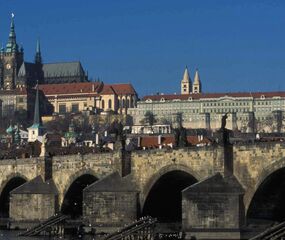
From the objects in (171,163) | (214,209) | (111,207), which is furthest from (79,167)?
(214,209)

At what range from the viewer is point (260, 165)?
42812 millimetres

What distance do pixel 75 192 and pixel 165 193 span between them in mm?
10364

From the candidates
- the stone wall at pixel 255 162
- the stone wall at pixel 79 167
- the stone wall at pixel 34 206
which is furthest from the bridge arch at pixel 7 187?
the stone wall at pixel 255 162

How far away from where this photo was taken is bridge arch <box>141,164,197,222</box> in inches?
1980

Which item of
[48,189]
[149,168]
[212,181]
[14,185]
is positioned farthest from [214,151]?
[14,185]

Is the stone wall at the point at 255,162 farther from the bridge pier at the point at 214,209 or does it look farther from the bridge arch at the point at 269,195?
the bridge pier at the point at 214,209

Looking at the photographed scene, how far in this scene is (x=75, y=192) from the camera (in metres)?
61.9

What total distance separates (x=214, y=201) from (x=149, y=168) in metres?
9.11

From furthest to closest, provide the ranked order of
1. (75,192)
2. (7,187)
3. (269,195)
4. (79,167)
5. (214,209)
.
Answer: (7,187), (75,192), (79,167), (269,195), (214,209)

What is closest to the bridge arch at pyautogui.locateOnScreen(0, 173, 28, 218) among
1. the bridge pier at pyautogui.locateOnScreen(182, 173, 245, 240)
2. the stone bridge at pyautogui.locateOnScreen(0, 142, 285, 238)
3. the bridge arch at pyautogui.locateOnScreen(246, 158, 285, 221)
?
the stone bridge at pyautogui.locateOnScreen(0, 142, 285, 238)

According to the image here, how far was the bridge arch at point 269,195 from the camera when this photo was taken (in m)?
42.3

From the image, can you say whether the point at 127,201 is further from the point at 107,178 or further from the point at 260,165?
the point at 260,165

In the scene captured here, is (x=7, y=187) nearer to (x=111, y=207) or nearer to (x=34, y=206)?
(x=34, y=206)

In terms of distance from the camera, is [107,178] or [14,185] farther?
[14,185]
